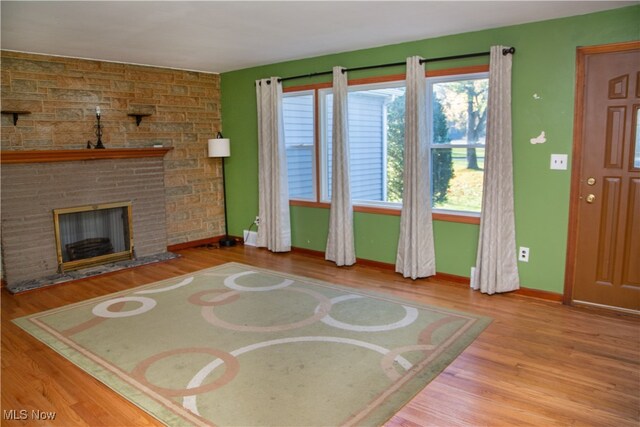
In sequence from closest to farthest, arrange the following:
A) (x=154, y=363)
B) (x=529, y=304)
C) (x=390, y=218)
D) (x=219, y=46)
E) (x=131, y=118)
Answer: (x=154, y=363)
(x=529, y=304)
(x=219, y=46)
(x=390, y=218)
(x=131, y=118)

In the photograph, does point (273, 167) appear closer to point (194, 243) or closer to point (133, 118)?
point (194, 243)

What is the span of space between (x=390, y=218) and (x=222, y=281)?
73.4 inches

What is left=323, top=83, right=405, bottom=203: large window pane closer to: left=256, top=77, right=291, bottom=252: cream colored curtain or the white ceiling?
the white ceiling

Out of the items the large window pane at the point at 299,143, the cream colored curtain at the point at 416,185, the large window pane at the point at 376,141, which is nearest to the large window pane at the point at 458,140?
the cream colored curtain at the point at 416,185

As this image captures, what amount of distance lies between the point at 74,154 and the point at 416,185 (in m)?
3.55

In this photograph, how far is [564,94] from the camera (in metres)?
3.72

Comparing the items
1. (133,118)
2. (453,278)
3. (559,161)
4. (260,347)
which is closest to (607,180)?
(559,161)

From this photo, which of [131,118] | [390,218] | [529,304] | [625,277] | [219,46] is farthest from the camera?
[131,118]

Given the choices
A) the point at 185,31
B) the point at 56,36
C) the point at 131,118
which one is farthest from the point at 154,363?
the point at 131,118

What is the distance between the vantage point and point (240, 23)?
12.1 ft

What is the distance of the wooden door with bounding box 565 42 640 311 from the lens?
350cm

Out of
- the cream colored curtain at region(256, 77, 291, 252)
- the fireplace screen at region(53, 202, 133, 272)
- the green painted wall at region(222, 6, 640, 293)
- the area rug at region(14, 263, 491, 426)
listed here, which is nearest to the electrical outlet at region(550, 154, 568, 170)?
the green painted wall at region(222, 6, 640, 293)

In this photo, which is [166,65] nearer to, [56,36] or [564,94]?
[56,36]

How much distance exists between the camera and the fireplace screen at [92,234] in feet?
16.2
